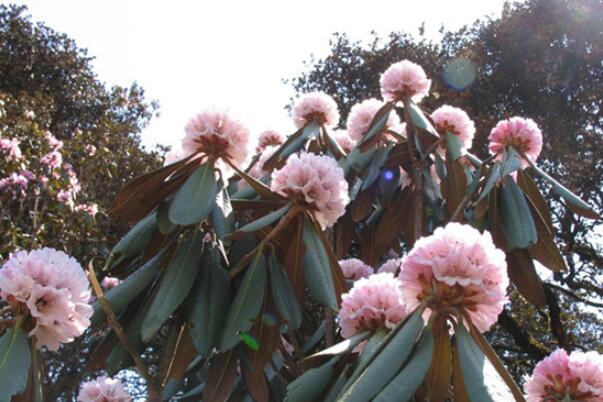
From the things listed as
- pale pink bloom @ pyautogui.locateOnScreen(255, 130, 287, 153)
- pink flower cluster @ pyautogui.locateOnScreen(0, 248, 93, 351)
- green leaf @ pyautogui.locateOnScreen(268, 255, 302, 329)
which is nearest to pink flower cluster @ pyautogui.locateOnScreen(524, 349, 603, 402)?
green leaf @ pyautogui.locateOnScreen(268, 255, 302, 329)

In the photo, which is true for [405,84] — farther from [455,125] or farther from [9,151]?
[9,151]

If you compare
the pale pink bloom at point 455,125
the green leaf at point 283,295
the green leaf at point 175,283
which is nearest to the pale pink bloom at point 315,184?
the green leaf at point 283,295

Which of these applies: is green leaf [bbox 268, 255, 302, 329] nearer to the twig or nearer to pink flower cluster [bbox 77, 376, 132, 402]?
the twig

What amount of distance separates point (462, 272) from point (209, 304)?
750 millimetres

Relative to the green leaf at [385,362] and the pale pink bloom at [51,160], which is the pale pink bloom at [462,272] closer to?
the green leaf at [385,362]

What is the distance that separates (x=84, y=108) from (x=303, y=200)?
375 inches

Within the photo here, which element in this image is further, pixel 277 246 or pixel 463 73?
pixel 463 73

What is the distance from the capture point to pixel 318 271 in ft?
5.48

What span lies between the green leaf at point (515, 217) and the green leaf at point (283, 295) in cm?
78

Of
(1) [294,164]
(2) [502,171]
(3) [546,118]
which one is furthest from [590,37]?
(1) [294,164]

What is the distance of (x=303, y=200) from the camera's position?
1.82 meters

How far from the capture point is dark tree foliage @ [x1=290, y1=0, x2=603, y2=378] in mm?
7160

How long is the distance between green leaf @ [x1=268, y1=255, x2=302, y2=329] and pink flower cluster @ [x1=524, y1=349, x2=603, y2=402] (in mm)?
591

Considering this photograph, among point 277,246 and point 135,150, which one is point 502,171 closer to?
point 277,246
